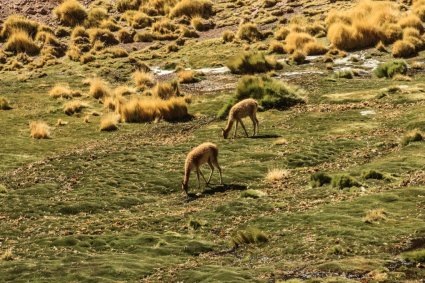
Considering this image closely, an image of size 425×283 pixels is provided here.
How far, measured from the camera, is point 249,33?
5119cm

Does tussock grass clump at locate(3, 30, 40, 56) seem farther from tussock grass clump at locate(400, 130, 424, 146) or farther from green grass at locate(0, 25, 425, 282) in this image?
tussock grass clump at locate(400, 130, 424, 146)

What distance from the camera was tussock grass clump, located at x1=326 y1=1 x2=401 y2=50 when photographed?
145ft

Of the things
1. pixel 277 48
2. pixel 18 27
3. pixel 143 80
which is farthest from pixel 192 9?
pixel 143 80

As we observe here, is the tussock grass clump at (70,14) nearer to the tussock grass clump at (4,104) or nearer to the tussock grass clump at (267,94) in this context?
the tussock grass clump at (4,104)

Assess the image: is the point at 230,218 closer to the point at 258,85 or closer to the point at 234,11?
the point at 258,85

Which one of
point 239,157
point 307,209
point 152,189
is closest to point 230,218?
point 307,209

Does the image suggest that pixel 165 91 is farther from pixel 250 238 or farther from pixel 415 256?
pixel 415 256

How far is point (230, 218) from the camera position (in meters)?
17.8

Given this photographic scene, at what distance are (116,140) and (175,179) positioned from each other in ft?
23.4

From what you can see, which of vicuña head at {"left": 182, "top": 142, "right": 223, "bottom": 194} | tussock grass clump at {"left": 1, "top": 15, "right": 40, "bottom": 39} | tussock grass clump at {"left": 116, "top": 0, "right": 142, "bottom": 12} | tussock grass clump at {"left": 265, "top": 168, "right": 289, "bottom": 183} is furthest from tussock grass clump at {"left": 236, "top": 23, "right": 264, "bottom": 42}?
vicuña head at {"left": 182, "top": 142, "right": 223, "bottom": 194}

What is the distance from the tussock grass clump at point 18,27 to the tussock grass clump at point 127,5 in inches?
436

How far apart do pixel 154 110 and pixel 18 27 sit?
95.9 ft

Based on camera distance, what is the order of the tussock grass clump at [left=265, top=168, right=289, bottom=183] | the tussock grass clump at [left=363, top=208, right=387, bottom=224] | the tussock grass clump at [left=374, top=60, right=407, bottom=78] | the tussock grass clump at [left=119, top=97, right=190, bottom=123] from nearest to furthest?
the tussock grass clump at [left=363, top=208, right=387, bottom=224] < the tussock grass clump at [left=265, top=168, right=289, bottom=183] < the tussock grass clump at [left=119, top=97, right=190, bottom=123] < the tussock grass clump at [left=374, top=60, right=407, bottom=78]

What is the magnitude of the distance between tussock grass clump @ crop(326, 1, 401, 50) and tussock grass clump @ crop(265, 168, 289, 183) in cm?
2437
